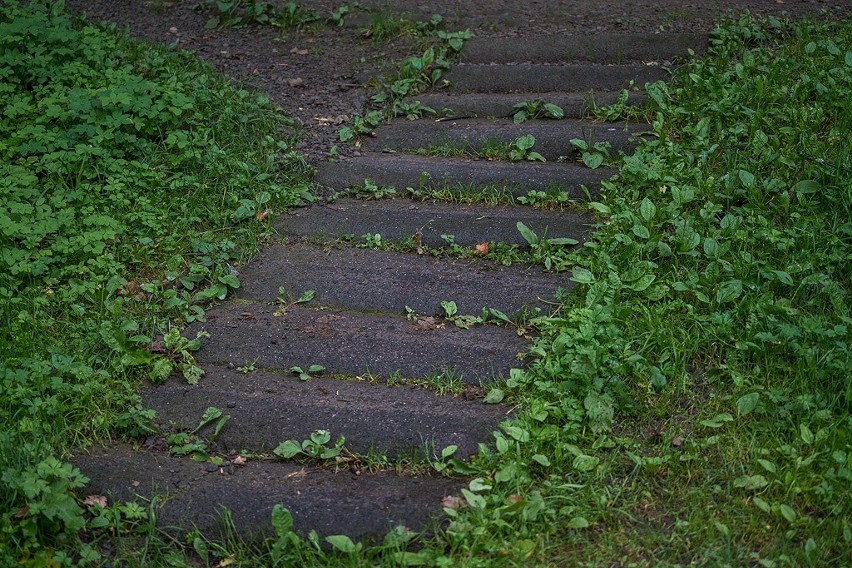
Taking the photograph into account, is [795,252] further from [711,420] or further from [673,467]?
[673,467]

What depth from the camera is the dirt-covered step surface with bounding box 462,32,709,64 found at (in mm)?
5902

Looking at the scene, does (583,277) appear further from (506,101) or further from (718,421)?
(506,101)

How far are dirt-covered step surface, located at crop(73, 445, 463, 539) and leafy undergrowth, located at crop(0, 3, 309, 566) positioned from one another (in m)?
0.19

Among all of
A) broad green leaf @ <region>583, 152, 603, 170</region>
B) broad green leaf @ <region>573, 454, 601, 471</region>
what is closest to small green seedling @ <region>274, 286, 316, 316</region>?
broad green leaf @ <region>573, 454, 601, 471</region>

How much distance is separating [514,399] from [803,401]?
3.92 feet

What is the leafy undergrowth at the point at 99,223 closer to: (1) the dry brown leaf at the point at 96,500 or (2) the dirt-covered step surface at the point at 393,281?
(1) the dry brown leaf at the point at 96,500

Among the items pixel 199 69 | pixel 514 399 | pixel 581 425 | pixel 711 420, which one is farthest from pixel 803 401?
pixel 199 69

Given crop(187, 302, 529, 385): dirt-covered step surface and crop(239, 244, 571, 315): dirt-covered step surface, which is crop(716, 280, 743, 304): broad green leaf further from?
crop(187, 302, 529, 385): dirt-covered step surface

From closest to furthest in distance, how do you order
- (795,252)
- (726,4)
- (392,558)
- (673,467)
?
1. (392,558)
2. (673,467)
3. (795,252)
4. (726,4)

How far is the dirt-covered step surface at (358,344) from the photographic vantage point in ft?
12.9

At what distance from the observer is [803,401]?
3465 millimetres

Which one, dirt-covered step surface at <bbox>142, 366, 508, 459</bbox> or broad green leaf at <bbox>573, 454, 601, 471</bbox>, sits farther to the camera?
dirt-covered step surface at <bbox>142, 366, 508, 459</bbox>

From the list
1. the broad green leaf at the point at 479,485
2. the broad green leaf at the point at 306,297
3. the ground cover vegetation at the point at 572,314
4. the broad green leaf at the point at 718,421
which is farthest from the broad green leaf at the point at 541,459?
the broad green leaf at the point at 306,297

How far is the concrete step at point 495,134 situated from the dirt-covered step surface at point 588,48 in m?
0.79
